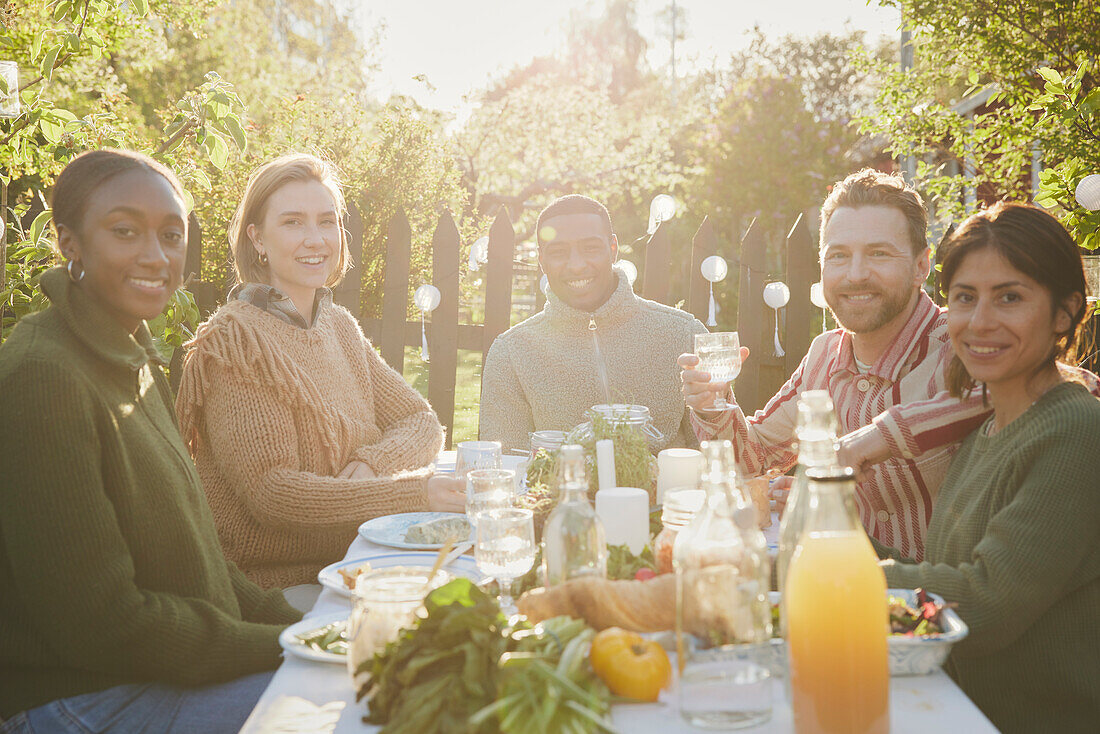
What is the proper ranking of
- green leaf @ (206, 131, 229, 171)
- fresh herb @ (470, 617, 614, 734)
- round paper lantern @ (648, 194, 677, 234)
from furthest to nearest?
1. round paper lantern @ (648, 194, 677, 234)
2. green leaf @ (206, 131, 229, 171)
3. fresh herb @ (470, 617, 614, 734)

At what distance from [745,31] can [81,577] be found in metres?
21.2

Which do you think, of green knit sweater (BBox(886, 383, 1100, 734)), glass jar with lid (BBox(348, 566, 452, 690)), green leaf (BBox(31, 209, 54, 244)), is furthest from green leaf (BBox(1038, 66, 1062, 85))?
green leaf (BBox(31, 209, 54, 244))

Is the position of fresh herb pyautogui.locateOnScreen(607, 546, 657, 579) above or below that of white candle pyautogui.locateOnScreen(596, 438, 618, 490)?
below

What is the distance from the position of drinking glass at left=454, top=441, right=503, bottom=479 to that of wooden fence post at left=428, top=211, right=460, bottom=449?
280 centimetres

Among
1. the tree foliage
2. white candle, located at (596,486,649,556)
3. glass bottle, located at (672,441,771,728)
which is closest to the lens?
glass bottle, located at (672,441,771,728)

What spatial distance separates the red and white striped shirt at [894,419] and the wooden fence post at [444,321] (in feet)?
8.05

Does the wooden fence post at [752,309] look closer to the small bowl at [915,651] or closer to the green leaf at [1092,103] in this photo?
the green leaf at [1092,103]

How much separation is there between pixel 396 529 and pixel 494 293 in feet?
9.63

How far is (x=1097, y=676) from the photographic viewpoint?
1.71 metres

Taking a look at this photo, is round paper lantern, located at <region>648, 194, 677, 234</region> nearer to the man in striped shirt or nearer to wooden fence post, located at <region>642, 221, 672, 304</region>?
wooden fence post, located at <region>642, 221, 672, 304</region>

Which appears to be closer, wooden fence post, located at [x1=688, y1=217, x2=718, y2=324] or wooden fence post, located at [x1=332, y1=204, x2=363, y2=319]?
wooden fence post, located at [x1=332, y1=204, x2=363, y2=319]

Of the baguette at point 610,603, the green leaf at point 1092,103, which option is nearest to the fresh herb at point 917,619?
the baguette at point 610,603

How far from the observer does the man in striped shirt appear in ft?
8.44

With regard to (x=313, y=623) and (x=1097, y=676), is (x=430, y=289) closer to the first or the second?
(x=313, y=623)
